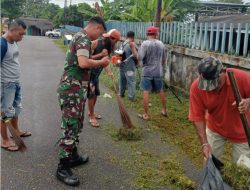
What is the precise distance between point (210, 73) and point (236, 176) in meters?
0.89

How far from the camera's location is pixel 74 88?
13.8 feet

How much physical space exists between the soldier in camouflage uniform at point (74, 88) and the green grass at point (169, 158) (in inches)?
35.4

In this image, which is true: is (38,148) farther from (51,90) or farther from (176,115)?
(51,90)

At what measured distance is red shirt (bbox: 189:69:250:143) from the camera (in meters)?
3.36

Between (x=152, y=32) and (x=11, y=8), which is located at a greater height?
(x=11, y=8)

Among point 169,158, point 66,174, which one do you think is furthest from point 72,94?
point 169,158

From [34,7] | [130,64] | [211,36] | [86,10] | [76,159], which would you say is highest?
[34,7]

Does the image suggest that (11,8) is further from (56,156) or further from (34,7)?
(56,156)

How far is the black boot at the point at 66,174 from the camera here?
4.27 meters

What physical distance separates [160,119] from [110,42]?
2.35 meters

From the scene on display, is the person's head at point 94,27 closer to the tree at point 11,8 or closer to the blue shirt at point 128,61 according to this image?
the blue shirt at point 128,61

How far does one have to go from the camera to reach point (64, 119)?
4262 mm

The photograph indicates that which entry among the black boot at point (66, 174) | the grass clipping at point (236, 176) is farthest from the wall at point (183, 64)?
the grass clipping at point (236, 176)

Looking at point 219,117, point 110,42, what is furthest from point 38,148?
point 219,117
